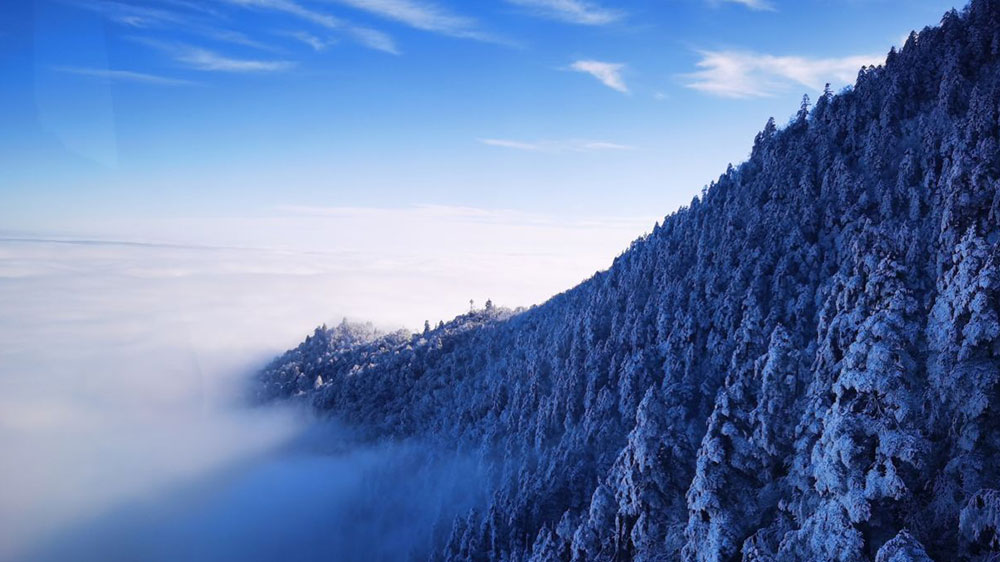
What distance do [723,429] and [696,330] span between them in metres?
27.1

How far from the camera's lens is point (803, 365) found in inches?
2183

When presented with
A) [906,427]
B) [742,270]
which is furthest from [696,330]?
[906,427]

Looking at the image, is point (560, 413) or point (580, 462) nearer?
point (580, 462)

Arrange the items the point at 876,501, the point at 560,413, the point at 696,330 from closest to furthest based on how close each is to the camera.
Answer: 1. the point at 876,501
2. the point at 696,330
3. the point at 560,413

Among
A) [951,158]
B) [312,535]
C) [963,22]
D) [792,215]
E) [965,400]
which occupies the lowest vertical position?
[312,535]

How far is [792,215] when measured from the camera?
7950 centimetres

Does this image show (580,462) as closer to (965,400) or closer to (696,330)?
(696,330)

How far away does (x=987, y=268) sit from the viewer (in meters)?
A: 41.7

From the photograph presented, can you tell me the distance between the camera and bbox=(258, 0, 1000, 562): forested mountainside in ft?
133

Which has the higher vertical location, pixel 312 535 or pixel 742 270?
pixel 742 270

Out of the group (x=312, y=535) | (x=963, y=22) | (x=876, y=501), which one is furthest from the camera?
(x=312, y=535)

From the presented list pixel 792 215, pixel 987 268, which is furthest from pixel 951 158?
pixel 987 268

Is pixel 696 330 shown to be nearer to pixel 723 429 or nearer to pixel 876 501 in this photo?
pixel 723 429

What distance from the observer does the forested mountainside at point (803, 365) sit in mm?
40625
